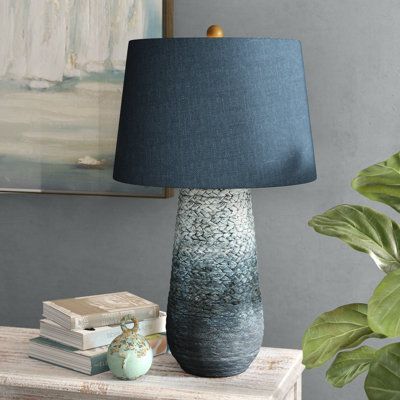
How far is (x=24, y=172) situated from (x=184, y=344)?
0.93 m

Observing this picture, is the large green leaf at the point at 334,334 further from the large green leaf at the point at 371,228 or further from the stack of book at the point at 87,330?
the stack of book at the point at 87,330

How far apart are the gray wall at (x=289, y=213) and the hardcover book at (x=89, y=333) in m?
0.47

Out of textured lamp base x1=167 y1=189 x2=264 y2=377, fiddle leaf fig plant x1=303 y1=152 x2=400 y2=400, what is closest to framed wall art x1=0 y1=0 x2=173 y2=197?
textured lamp base x1=167 y1=189 x2=264 y2=377

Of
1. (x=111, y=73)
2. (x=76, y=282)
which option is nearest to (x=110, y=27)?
(x=111, y=73)

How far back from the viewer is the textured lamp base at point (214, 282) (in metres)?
1.69

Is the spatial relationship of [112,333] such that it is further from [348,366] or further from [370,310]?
[370,310]

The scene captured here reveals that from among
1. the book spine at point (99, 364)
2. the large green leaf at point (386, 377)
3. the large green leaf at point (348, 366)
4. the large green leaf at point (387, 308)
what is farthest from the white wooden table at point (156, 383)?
the large green leaf at point (387, 308)

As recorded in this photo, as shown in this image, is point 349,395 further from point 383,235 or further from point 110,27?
point 110,27

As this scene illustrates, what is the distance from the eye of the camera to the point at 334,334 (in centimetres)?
152

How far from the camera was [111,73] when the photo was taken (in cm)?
228

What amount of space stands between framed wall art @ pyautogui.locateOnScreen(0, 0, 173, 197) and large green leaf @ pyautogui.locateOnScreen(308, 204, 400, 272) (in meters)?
0.79

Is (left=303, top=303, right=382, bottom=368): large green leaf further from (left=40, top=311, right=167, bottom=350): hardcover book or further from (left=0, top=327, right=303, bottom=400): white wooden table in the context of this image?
(left=40, top=311, right=167, bottom=350): hardcover book

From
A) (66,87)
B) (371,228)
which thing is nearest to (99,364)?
(371,228)

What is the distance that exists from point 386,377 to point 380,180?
13.5 inches
